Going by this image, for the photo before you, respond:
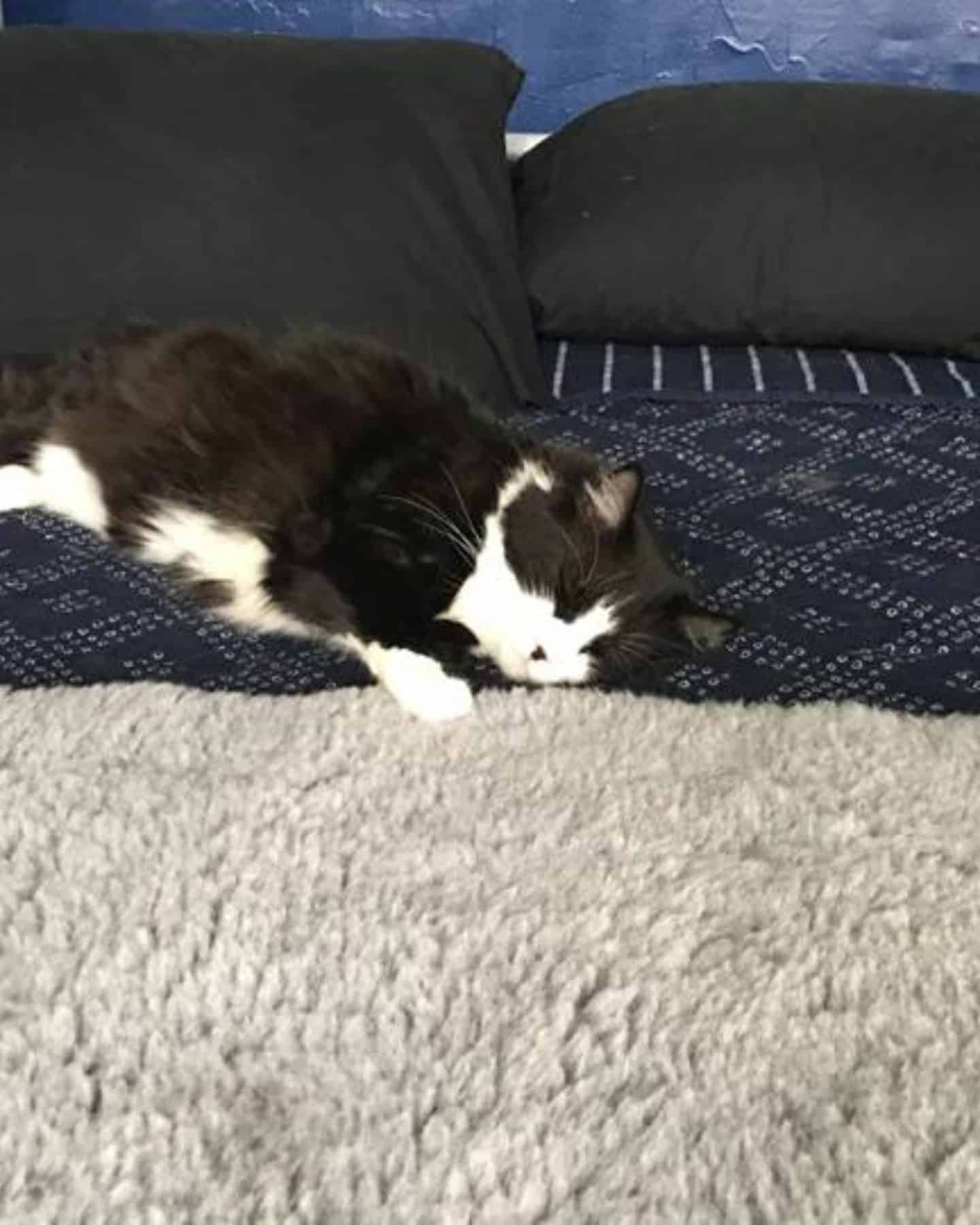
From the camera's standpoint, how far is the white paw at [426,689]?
1.13 meters

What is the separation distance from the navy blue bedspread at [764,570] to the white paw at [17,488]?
0.02m

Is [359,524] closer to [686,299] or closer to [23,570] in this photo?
[23,570]

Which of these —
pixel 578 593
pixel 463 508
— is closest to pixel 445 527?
pixel 463 508

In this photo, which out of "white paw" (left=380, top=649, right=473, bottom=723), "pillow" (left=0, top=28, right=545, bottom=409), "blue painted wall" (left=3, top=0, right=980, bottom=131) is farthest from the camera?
"blue painted wall" (left=3, top=0, right=980, bottom=131)

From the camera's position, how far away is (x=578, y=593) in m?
1.28

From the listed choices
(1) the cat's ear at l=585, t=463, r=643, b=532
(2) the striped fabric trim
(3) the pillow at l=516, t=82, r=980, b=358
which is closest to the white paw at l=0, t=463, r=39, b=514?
(1) the cat's ear at l=585, t=463, r=643, b=532

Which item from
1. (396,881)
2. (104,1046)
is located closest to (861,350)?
(396,881)

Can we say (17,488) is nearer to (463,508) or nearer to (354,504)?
(354,504)

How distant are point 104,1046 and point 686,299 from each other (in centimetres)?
167

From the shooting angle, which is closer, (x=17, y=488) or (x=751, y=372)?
(x=17, y=488)

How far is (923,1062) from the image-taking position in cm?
75

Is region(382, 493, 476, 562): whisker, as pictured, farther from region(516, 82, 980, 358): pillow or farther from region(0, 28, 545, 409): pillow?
region(516, 82, 980, 358): pillow

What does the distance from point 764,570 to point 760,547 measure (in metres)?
0.06

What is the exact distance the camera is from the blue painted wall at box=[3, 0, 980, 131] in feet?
8.21
